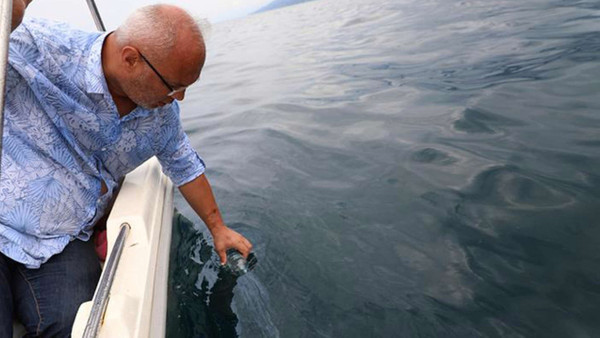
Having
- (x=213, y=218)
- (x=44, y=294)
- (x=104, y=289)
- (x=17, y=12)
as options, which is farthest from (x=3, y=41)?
(x=213, y=218)

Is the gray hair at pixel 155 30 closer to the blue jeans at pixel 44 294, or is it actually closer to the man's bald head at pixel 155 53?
the man's bald head at pixel 155 53

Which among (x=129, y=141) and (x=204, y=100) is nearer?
(x=129, y=141)

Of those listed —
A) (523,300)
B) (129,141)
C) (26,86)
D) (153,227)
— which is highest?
(26,86)

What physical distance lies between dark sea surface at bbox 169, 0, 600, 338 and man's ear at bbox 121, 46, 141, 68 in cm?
35

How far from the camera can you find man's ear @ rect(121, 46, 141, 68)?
1465 mm

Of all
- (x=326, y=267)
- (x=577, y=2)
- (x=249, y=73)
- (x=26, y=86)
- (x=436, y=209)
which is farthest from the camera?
(x=249, y=73)

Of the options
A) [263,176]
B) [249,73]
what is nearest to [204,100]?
[249,73]

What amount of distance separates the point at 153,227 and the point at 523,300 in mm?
1732

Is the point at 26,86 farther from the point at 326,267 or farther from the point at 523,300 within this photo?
the point at 523,300

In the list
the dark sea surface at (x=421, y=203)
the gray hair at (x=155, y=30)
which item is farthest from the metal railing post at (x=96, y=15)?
the gray hair at (x=155, y=30)

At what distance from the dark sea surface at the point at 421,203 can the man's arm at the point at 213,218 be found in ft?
0.58

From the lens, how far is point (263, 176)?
3391 mm

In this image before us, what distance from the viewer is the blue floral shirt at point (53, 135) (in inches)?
58.5

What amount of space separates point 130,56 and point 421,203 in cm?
185
